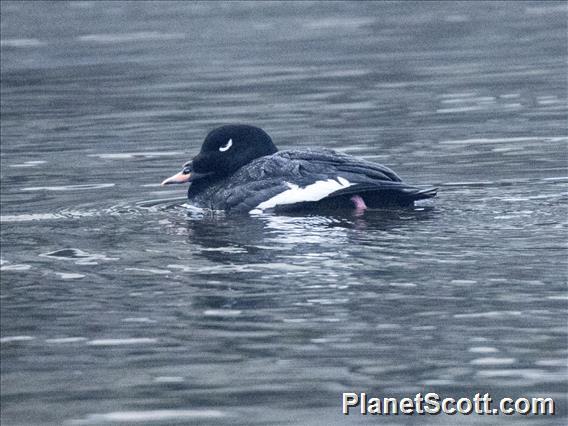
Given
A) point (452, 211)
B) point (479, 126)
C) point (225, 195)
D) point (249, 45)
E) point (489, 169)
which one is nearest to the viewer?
point (452, 211)

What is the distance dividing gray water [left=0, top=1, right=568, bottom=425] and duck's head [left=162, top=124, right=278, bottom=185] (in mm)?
461

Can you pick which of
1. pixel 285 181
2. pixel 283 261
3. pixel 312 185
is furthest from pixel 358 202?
pixel 283 261

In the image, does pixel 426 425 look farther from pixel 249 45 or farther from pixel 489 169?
pixel 249 45

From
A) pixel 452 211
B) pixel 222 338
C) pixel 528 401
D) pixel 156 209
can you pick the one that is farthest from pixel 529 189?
pixel 528 401

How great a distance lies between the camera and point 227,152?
1348cm

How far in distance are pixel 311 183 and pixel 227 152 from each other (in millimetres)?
1483

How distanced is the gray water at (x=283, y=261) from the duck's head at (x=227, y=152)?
0.46m

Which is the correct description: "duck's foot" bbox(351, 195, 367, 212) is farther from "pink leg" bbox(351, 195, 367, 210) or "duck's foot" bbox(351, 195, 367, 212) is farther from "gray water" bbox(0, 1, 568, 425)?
"gray water" bbox(0, 1, 568, 425)

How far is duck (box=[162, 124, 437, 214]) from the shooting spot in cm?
1210

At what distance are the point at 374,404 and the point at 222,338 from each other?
1.43 m

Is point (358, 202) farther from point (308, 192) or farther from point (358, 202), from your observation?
point (308, 192)

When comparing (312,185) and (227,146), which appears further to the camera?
(227,146)

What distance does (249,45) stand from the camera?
29.6 metres

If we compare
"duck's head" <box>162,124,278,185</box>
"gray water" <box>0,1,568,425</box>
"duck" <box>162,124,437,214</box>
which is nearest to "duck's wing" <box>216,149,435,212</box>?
"duck" <box>162,124,437,214</box>
